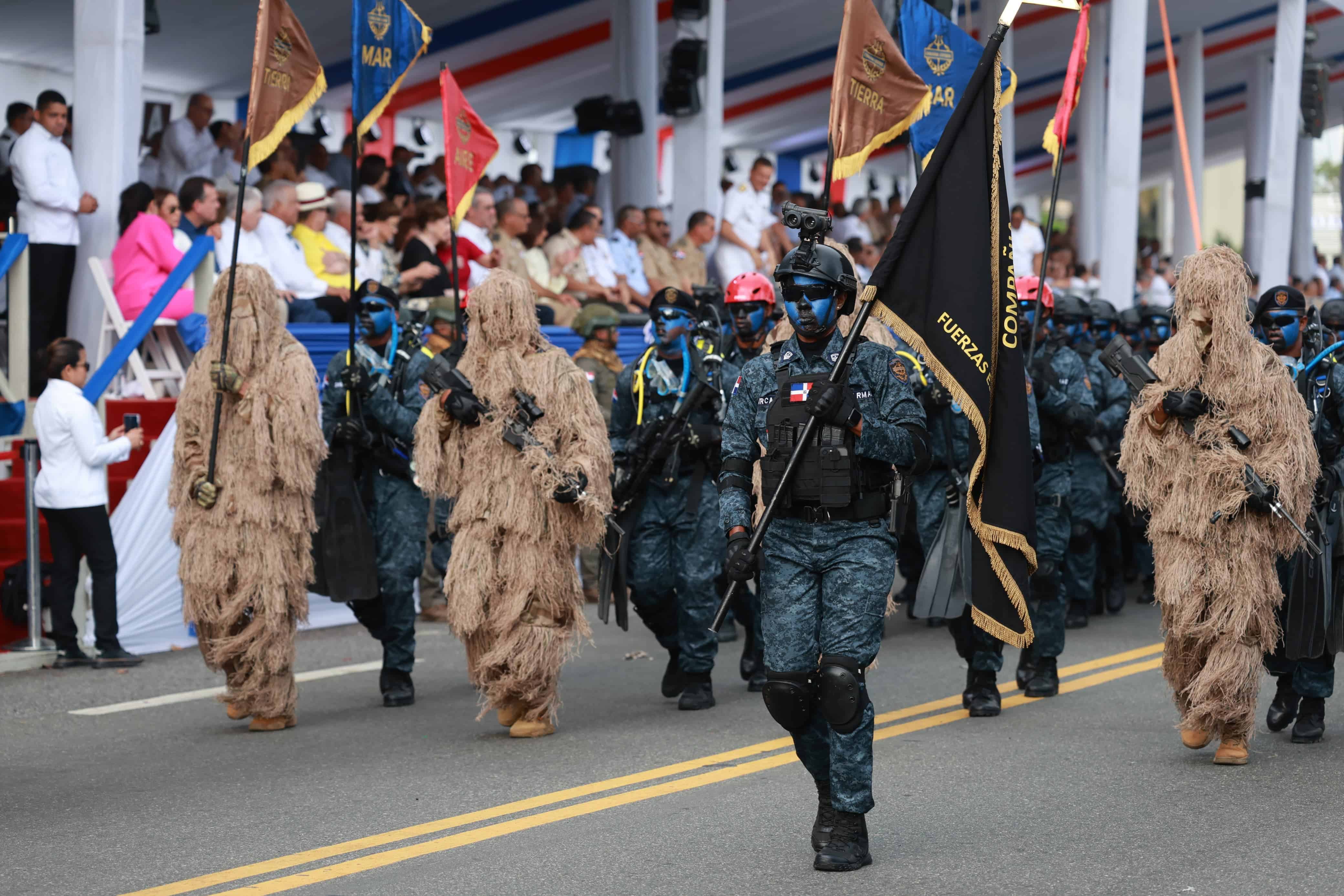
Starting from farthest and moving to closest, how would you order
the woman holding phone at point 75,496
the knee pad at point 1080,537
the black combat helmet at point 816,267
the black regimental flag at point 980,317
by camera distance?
the knee pad at point 1080,537, the woman holding phone at point 75,496, the black regimental flag at point 980,317, the black combat helmet at point 816,267

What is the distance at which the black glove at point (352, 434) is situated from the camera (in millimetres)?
8773

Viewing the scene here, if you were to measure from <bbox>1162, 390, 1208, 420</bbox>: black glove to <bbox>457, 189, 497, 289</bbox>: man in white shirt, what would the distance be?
860cm

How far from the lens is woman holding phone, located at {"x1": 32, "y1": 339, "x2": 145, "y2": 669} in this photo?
32.9 ft

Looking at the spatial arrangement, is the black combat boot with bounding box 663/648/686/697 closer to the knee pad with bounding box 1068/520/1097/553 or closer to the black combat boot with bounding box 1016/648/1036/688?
the black combat boot with bounding box 1016/648/1036/688

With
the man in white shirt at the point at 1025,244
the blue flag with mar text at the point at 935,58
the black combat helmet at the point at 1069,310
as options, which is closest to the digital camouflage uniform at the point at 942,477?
the black combat helmet at the point at 1069,310

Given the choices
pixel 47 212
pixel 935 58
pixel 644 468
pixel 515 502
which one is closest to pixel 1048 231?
pixel 644 468

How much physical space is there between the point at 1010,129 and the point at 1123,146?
9.37 feet

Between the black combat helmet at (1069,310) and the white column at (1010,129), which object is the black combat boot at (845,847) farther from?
the white column at (1010,129)

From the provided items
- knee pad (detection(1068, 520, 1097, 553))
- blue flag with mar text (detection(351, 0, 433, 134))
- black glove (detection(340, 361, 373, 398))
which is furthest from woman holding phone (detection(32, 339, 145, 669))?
knee pad (detection(1068, 520, 1097, 553))

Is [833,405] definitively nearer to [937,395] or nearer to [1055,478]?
[937,395]

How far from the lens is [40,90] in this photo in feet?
55.9

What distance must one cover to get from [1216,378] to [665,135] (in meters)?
20.6

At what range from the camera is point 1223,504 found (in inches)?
281

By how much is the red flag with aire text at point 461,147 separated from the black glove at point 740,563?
13.7 feet
